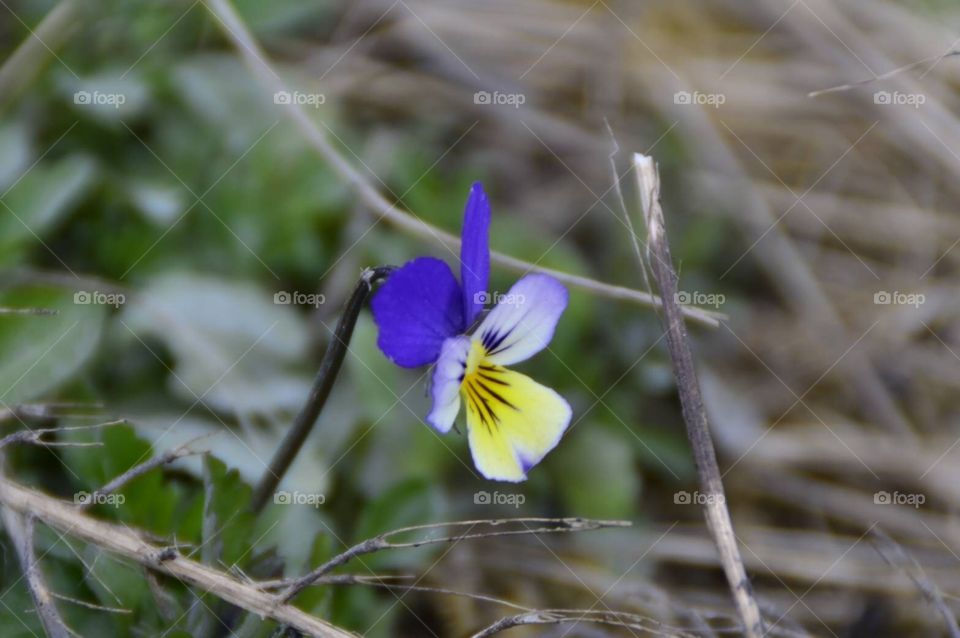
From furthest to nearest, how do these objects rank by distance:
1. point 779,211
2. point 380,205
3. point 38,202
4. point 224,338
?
point 779,211
point 224,338
point 38,202
point 380,205

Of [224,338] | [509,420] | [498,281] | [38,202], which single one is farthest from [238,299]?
[509,420]

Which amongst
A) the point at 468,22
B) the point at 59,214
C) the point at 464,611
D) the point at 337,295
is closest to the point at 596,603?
the point at 464,611

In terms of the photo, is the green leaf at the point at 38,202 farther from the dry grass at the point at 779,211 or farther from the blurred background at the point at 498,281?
the dry grass at the point at 779,211

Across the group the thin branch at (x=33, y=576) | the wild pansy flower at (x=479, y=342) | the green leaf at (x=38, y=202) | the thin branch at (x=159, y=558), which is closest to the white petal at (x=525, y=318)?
the wild pansy flower at (x=479, y=342)

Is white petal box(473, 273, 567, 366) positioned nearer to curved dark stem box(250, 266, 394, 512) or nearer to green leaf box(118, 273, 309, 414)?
curved dark stem box(250, 266, 394, 512)

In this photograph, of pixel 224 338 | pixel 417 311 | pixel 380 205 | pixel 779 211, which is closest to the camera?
pixel 417 311

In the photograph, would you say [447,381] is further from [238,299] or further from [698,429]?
[238,299]

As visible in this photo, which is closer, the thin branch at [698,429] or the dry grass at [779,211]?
the thin branch at [698,429]
